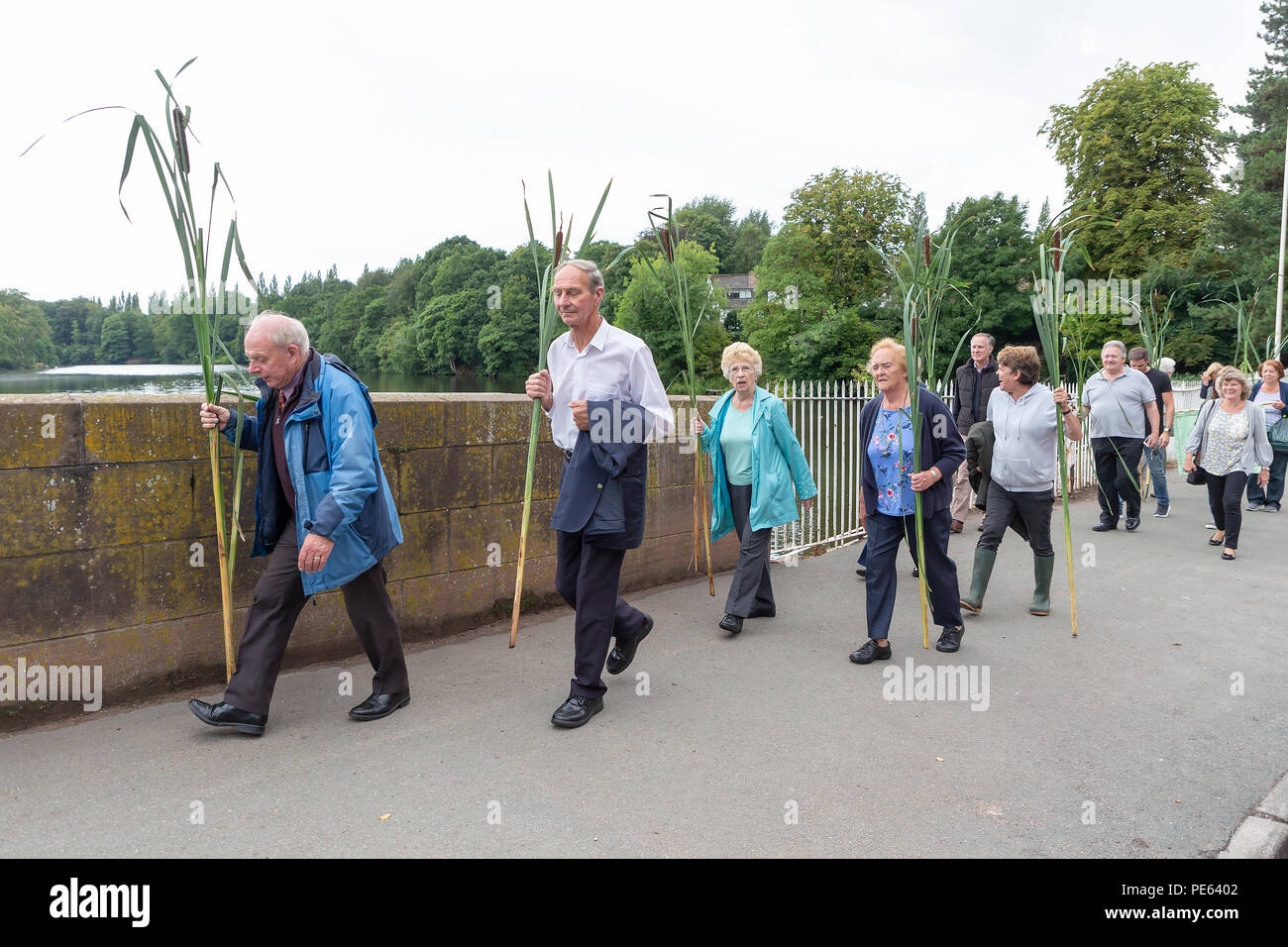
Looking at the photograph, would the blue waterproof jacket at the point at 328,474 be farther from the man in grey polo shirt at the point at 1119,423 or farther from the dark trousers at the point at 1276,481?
the dark trousers at the point at 1276,481

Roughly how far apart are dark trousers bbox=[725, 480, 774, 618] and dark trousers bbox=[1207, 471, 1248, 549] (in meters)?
5.14

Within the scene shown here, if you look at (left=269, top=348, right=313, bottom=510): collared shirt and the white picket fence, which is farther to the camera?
the white picket fence

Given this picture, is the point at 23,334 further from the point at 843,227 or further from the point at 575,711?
the point at 843,227

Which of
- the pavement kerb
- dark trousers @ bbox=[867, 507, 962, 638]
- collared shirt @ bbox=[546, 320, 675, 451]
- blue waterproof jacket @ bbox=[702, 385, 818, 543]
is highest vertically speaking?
collared shirt @ bbox=[546, 320, 675, 451]

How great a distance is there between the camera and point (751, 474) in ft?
20.3

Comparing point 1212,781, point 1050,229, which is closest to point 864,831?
point 1212,781

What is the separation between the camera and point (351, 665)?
4996 mm

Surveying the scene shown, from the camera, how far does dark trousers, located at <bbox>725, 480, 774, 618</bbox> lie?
19.5 ft

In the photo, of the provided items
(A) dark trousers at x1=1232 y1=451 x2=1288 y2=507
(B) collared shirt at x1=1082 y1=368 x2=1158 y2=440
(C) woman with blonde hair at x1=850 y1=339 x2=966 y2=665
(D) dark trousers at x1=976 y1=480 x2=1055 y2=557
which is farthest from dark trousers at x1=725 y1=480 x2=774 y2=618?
(A) dark trousers at x1=1232 y1=451 x2=1288 y2=507

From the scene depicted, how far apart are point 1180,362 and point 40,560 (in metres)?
41.5

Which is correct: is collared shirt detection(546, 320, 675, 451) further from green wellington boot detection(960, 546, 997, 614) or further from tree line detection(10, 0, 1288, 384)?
tree line detection(10, 0, 1288, 384)

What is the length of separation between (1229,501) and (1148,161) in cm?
3827

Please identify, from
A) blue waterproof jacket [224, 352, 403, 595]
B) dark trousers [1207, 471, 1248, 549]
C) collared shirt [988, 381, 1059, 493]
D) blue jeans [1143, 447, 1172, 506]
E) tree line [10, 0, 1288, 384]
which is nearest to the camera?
blue waterproof jacket [224, 352, 403, 595]

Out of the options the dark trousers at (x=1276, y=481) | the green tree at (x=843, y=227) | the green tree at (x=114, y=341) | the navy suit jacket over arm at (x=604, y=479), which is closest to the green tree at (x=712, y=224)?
the green tree at (x=843, y=227)
